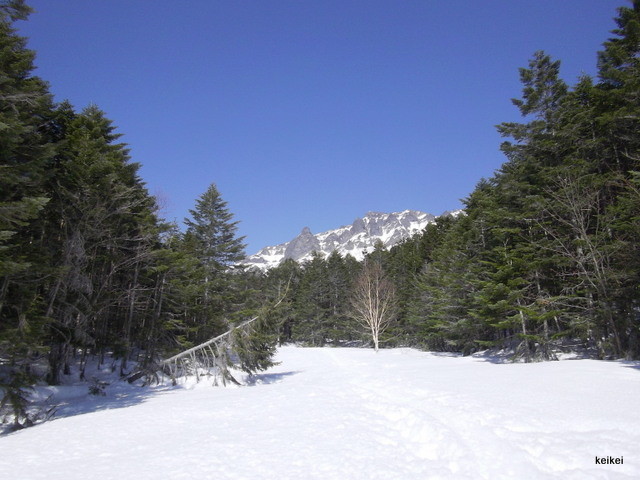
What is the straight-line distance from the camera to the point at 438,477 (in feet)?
15.5

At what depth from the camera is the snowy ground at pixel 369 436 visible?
4.97 metres

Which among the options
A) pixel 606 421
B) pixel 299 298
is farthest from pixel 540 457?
pixel 299 298

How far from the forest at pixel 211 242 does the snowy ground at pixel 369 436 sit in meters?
3.72

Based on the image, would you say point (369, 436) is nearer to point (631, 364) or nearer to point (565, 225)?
point (631, 364)

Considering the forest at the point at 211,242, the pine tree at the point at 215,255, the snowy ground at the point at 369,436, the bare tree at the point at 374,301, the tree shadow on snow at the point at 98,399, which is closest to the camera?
the snowy ground at the point at 369,436

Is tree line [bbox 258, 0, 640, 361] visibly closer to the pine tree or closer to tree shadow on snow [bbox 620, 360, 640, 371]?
tree shadow on snow [bbox 620, 360, 640, 371]

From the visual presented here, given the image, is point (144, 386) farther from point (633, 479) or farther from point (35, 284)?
point (633, 479)

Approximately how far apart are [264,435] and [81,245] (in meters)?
10.6

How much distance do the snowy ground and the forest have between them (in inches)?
147

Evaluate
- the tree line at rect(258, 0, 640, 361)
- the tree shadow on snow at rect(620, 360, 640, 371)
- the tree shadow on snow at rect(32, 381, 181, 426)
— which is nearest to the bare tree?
the tree line at rect(258, 0, 640, 361)

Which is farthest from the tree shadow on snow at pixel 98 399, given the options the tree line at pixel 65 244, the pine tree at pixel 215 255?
the pine tree at pixel 215 255

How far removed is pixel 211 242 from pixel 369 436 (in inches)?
924

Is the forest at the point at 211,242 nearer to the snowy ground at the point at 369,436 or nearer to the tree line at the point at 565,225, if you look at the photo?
the tree line at the point at 565,225

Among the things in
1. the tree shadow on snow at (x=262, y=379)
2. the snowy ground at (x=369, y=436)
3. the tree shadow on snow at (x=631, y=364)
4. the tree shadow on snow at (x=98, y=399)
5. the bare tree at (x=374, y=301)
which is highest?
the bare tree at (x=374, y=301)
